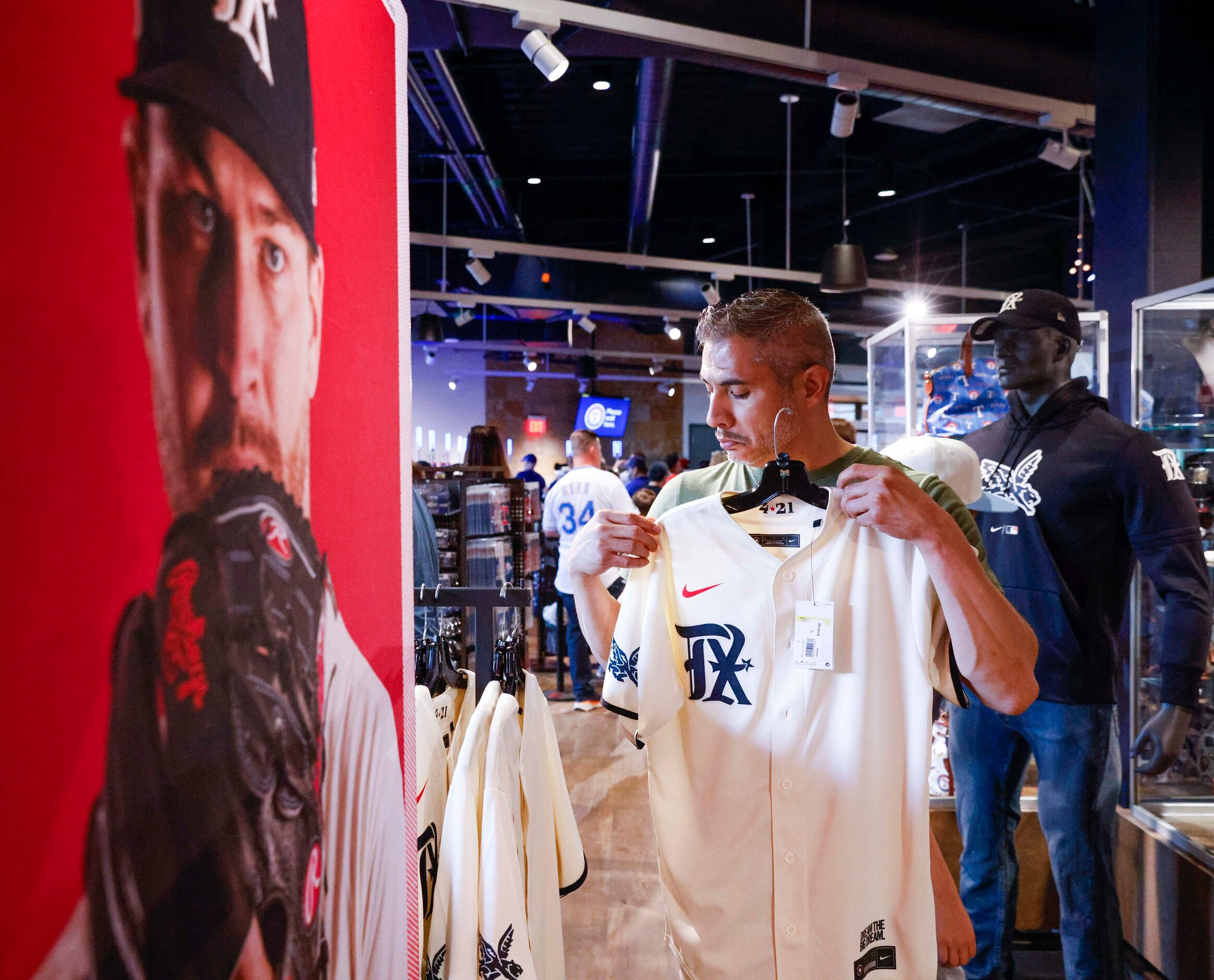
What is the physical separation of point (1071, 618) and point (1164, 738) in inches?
16.9

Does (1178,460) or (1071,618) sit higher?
(1178,460)

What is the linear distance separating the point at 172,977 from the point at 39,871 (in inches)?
6.9

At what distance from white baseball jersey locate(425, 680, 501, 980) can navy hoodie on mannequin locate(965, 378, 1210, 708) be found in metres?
1.70

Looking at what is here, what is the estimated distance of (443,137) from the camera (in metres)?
7.51

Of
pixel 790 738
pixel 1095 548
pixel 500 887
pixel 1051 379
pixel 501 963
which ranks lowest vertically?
pixel 501 963

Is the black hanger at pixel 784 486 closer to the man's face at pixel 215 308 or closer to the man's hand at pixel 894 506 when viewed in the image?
the man's hand at pixel 894 506

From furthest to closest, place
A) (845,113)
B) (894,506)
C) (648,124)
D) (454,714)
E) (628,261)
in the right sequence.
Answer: (628,261) < (648,124) < (845,113) < (454,714) < (894,506)

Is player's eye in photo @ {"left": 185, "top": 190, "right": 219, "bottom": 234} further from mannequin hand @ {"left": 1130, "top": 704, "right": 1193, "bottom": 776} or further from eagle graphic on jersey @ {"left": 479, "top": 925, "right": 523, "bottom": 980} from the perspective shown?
mannequin hand @ {"left": 1130, "top": 704, "right": 1193, "bottom": 776}

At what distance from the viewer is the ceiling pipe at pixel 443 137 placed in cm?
633

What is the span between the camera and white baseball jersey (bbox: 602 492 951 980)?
1.45m

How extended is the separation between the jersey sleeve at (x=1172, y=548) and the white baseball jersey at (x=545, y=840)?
5.78ft

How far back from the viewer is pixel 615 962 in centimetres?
296

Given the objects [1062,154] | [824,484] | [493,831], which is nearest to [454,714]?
[493,831]

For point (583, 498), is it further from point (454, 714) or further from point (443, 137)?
point (443, 137)
